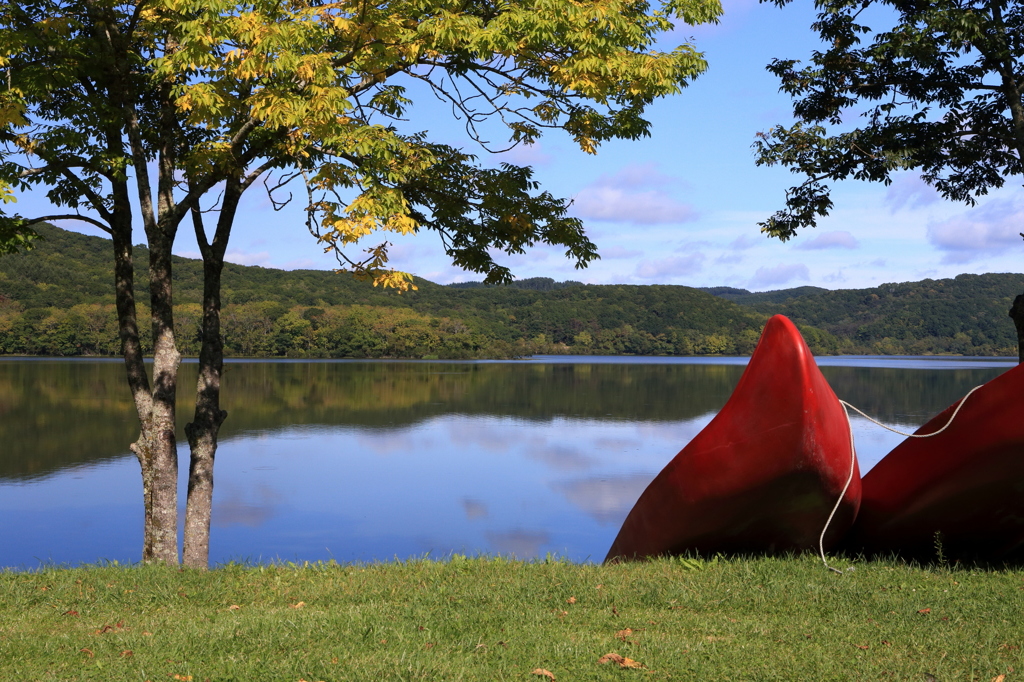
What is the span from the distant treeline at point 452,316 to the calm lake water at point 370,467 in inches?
540

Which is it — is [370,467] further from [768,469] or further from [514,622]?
[514,622]

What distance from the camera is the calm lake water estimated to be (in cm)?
1670

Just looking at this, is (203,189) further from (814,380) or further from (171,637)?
(814,380)

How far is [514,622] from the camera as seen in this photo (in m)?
5.41

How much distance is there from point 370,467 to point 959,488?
63.9 feet

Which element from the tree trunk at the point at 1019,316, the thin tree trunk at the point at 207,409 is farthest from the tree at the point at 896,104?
the thin tree trunk at the point at 207,409

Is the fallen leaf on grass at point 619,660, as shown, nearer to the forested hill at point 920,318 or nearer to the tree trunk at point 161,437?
the tree trunk at point 161,437

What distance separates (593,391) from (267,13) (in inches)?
1691

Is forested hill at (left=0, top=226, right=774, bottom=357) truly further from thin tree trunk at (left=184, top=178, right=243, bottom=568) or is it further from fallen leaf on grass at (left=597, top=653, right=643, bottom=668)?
fallen leaf on grass at (left=597, top=653, right=643, bottom=668)

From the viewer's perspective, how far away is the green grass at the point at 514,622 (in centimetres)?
464

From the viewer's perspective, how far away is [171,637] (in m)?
5.16

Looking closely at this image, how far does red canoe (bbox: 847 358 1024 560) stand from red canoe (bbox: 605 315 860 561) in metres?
0.36

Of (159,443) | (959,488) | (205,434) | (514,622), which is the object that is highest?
(959,488)

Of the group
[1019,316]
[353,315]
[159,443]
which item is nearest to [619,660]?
[159,443]
